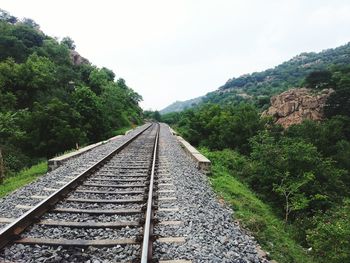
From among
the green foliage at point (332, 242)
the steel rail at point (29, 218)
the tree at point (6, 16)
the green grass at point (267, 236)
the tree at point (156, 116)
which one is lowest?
the green foliage at point (332, 242)

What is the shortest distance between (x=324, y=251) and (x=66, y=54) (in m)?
74.8

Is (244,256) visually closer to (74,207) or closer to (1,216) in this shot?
(74,207)

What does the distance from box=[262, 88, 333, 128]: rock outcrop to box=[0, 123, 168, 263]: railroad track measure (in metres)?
41.0

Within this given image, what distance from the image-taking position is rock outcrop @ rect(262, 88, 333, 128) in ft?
150

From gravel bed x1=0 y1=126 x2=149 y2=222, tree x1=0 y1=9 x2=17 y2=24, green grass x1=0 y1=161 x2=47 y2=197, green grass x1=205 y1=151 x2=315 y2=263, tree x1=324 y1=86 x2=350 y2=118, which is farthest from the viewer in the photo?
tree x1=0 y1=9 x2=17 y2=24

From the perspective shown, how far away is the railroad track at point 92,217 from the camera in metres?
4.41

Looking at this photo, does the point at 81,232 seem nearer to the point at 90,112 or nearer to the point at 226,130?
the point at 226,130

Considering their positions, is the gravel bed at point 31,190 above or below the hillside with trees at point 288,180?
above

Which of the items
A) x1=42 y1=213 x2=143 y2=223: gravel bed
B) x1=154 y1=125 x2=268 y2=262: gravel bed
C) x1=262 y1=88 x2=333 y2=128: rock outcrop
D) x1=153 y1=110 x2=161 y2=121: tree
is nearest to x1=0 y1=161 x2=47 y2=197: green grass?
x1=42 y1=213 x2=143 y2=223: gravel bed

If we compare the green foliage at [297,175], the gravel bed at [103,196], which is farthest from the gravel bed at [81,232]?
the green foliage at [297,175]

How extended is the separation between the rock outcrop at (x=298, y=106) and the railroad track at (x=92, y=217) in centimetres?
4104

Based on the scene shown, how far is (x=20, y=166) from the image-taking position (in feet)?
74.4

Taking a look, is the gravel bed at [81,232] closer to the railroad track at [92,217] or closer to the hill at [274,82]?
the railroad track at [92,217]

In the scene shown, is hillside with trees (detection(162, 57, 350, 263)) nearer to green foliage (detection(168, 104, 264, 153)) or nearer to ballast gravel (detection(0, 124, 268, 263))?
green foliage (detection(168, 104, 264, 153))
